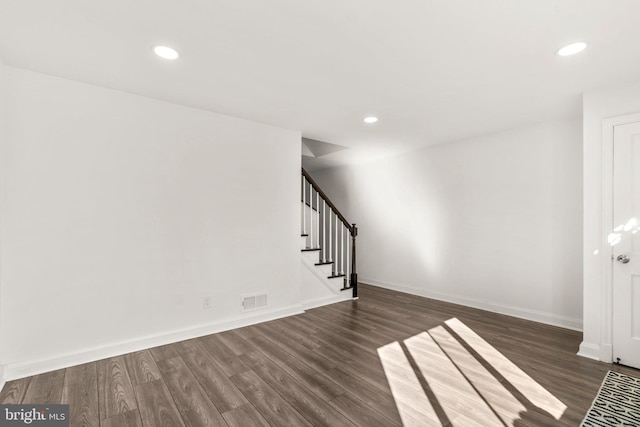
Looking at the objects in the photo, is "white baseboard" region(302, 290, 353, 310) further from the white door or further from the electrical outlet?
the white door

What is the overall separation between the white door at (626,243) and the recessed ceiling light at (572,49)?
1072 mm

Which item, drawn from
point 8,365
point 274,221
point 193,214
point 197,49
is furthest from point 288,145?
point 8,365

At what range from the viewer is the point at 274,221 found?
4.05 m

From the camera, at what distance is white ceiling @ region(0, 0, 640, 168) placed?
1793mm

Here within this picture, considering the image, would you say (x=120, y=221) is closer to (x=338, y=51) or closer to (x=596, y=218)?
(x=338, y=51)

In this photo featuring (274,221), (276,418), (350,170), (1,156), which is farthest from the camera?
(350,170)

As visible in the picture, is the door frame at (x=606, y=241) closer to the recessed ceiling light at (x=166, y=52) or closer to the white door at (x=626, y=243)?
the white door at (x=626, y=243)

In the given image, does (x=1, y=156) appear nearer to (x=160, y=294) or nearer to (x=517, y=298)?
(x=160, y=294)

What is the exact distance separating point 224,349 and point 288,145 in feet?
8.49

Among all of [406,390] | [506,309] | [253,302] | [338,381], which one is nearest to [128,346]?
[253,302]

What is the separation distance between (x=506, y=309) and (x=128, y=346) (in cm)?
451

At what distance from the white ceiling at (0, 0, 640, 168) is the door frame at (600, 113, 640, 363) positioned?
45 cm

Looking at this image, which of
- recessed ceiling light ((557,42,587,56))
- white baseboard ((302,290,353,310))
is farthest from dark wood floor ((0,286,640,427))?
recessed ceiling light ((557,42,587,56))

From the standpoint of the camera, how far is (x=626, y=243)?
8.87ft
